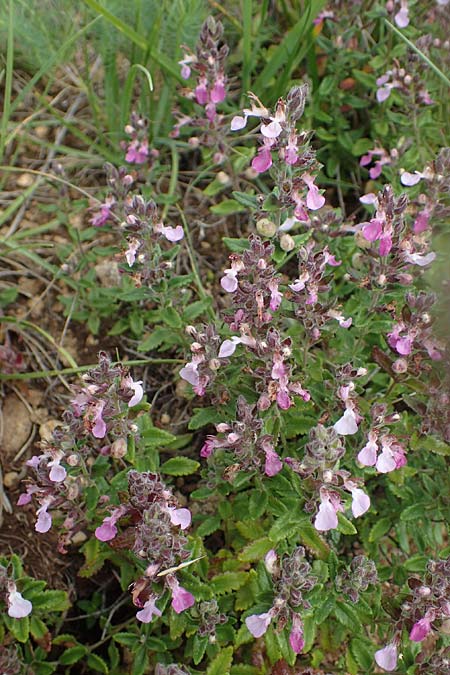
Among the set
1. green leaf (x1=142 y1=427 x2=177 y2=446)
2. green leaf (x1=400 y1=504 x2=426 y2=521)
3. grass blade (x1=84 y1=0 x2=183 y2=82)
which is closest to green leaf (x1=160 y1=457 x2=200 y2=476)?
green leaf (x1=142 y1=427 x2=177 y2=446)

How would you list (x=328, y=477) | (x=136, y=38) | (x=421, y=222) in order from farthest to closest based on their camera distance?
(x=136, y=38), (x=421, y=222), (x=328, y=477)

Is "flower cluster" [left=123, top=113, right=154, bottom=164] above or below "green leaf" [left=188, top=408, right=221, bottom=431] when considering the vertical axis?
above

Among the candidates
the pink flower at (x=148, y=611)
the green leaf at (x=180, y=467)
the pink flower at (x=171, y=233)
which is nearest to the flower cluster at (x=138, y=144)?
the pink flower at (x=171, y=233)

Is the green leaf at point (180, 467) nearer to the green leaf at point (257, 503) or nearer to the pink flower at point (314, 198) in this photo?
the green leaf at point (257, 503)

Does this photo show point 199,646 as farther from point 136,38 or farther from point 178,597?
point 136,38

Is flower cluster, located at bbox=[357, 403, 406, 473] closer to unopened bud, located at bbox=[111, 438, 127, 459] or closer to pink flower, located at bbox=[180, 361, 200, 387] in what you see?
pink flower, located at bbox=[180, 361, 200, 387]

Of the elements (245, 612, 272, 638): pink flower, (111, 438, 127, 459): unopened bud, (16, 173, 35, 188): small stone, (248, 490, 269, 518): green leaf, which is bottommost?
(16, 173, 35, 188): small stone

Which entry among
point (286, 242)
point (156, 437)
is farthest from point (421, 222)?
point (156, 437)
